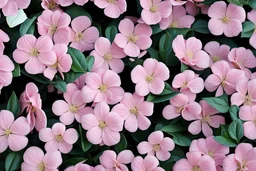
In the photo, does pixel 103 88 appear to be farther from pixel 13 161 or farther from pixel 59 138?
pixel 13 161

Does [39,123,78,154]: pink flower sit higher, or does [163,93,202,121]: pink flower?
[163,93,202,121]: pink flower

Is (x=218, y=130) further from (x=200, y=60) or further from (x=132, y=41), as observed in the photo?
(x=132, y=41)

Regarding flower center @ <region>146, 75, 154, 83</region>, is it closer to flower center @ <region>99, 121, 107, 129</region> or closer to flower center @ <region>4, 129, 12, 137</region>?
flower center @ <region>99, 121, 107, 129</region>

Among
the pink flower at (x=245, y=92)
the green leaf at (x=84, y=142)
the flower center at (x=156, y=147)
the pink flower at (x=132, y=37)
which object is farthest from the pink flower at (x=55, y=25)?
the pink flower at (x=245, y=92)

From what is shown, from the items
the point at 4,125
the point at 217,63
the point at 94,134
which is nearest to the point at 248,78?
the point at 217,63

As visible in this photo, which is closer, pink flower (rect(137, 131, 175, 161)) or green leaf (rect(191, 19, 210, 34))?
pink flower (rect(137, 131, 175, 161))

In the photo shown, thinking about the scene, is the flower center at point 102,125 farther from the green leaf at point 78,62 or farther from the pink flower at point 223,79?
the pink flower at point 223,79

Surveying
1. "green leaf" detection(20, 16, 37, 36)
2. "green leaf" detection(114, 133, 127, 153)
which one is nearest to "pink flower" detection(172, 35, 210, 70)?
"green leaf" detection(114, 133, 127, 153)
